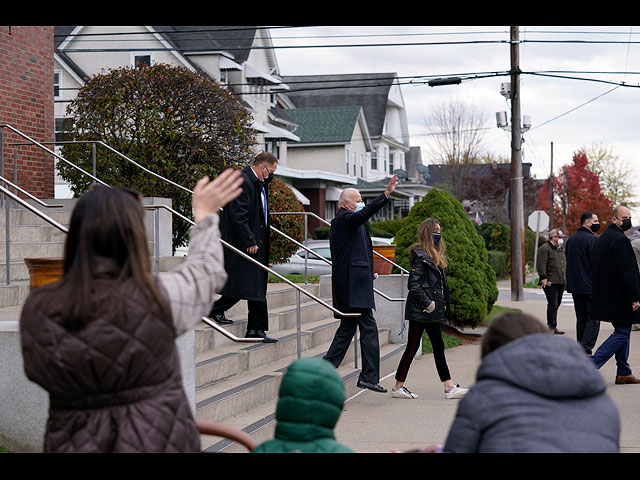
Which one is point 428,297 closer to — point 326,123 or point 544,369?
point 544,369

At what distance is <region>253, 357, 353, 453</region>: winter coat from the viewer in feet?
9.82

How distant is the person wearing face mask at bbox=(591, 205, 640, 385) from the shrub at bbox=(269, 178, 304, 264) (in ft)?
19.8

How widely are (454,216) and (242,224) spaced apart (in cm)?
640

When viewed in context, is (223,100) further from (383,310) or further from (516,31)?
(516,31)

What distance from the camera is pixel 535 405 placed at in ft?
9.25

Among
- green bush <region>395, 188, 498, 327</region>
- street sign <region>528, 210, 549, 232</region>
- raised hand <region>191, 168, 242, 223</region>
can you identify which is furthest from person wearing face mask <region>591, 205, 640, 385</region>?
street sign <region>528, 210, 549, 232</region>

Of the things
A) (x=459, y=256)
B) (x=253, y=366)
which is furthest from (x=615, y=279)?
(x=459, y=256)

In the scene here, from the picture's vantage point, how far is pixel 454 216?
1402cm

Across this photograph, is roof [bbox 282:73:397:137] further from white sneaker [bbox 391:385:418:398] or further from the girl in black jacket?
white sneaker [bbox 391:385:418:398]

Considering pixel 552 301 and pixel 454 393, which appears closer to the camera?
pixel 454 393

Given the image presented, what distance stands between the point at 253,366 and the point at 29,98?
6.23m

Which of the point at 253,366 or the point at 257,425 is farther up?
the point at 253,366
